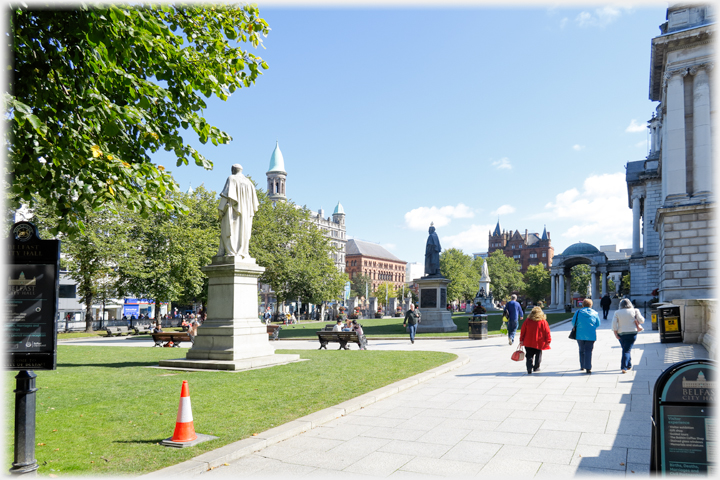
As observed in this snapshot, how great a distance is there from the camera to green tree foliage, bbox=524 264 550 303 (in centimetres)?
11819

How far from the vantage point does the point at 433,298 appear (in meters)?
28.0

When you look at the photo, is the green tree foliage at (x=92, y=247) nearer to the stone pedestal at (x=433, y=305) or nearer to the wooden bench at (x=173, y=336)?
the wooden bench at (x=173, y=336)

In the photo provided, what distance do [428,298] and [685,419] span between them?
24.6 meters

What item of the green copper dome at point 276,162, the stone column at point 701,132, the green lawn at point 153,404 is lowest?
the green lawn at point 153,404

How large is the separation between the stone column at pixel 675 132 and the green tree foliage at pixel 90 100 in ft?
95.9

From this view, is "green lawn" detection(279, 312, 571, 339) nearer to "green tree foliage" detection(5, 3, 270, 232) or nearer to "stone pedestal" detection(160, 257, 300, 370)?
"stone pedestal" detection(160, 257, 300, 370)

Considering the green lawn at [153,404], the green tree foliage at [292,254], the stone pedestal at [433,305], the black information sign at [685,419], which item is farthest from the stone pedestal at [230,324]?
the green tree foliage at [292,254]

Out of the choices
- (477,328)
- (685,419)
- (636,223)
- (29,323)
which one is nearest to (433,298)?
(477,328)

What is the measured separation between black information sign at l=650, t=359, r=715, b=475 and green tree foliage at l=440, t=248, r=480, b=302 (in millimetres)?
85899

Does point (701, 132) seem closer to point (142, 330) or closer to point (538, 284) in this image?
point (142, 330)

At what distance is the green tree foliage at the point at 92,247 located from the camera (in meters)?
32.4

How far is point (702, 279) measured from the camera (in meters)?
26.1

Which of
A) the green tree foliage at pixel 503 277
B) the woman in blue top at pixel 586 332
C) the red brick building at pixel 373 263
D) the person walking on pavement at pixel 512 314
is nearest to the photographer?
the woman in blue top at pixel 586 332

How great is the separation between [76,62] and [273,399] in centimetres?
596
